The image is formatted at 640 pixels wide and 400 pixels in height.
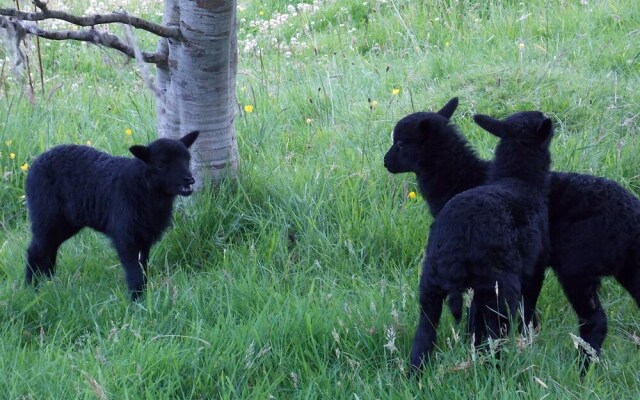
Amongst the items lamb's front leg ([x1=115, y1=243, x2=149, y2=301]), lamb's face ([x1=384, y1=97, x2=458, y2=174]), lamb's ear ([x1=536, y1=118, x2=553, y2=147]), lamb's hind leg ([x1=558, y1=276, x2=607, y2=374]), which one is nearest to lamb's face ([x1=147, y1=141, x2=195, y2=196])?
lamb's front leg ([x1=115, y1=243, x2=149, y2=301])

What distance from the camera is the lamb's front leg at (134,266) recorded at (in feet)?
16.0

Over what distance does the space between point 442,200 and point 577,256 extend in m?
0.93

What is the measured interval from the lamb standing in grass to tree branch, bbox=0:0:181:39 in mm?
721

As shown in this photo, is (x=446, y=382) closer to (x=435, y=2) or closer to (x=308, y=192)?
(x=308, y=192)

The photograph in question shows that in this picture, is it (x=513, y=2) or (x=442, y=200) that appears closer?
(x=442, y=200)

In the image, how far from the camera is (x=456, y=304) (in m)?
3.82

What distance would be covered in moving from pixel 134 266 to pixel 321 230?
1218mm

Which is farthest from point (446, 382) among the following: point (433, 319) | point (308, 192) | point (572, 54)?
point (572, 54)

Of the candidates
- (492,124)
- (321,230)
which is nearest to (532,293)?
(492,124)

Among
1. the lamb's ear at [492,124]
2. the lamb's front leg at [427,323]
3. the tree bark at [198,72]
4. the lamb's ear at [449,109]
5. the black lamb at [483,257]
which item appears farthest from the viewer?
the tree bark at [198,72]

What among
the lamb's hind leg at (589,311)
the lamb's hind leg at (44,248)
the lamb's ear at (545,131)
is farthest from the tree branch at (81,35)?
the lamb's hind leg at (589,311)

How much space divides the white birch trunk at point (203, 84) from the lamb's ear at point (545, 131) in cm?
220

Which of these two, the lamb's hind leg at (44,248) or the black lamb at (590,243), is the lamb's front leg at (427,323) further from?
the lamb's hind leg at (44,248)

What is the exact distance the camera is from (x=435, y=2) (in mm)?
9172
